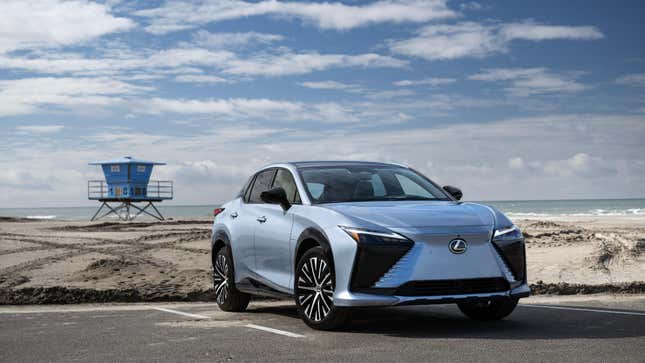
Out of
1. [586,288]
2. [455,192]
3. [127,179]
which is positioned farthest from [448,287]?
[127,179]

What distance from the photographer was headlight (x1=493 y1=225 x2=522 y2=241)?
816 centimetres

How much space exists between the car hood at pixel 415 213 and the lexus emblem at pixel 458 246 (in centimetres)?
16

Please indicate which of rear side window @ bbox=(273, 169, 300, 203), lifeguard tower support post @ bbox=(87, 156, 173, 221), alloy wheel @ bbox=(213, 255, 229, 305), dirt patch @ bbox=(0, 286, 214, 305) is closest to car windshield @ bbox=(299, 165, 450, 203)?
rear side window @ bbox=(273, 169, 300, 203)

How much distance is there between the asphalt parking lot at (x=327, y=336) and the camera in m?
7.02

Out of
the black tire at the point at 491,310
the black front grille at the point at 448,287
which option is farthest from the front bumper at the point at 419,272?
the black tire at the point at 491,310

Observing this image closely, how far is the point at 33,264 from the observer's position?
A: 16.9m

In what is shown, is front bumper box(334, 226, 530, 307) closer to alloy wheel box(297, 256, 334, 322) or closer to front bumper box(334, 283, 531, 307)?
front bumper box(334, 283, 531, 307)

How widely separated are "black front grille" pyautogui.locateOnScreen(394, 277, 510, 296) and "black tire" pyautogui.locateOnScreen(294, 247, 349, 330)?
651mm

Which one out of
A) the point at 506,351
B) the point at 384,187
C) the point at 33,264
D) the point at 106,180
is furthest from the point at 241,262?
the point at 106,180

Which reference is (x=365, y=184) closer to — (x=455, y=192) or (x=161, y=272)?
(x=455, y=192)

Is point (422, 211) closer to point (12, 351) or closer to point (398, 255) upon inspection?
point (398, 255)

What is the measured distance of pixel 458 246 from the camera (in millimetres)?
7906

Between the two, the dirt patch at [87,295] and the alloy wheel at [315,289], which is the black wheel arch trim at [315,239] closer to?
the alloy wheel at [315,289]

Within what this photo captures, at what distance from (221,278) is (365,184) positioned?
2.67 metres
